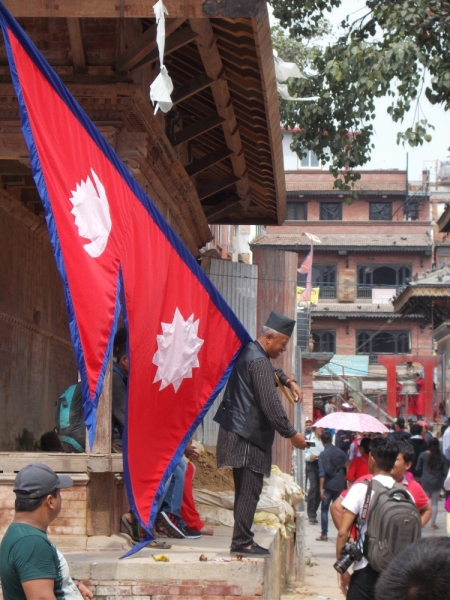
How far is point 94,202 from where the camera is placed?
5867mm

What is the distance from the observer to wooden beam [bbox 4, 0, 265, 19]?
6.78 m

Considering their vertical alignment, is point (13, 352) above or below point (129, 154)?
below

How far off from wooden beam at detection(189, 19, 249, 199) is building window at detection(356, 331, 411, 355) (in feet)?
145

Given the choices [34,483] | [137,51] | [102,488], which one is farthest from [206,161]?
[34,483]

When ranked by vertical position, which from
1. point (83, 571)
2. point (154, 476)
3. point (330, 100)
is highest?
point (330, 100)

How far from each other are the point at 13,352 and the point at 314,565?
537 centimetres

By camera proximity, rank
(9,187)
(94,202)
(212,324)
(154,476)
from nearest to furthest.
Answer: (94,202) → (154,476) → (212,324) → (9,187)

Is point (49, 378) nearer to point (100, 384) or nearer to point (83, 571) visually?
point (83, 571)

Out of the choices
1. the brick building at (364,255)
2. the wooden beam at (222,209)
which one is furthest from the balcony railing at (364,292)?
the wooden beam at (222,209)

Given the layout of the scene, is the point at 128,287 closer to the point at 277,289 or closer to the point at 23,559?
the point at 23,559

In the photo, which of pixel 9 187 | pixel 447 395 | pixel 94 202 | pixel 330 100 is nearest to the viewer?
pixel 94 202

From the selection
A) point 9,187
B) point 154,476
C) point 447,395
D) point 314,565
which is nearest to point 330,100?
point 9,187

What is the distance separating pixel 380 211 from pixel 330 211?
300 cm

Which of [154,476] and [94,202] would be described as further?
[154,476]
